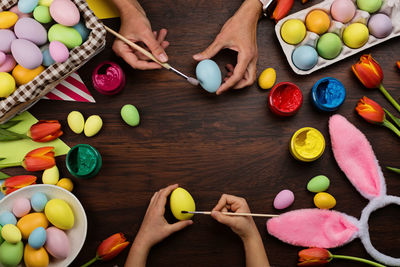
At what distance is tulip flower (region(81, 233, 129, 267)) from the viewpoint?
88 cm

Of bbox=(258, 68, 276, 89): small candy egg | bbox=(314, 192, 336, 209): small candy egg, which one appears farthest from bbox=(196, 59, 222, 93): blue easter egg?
bbox=(314, 192, 336, 209): small candy egg

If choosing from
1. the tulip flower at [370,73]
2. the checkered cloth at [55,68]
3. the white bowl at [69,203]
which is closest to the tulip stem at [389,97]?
the tulip flower at [370,73]

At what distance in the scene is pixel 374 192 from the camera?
0.92m

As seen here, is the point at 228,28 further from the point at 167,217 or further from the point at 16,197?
the point at 16,197

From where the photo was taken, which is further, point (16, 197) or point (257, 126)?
point (257, 126)

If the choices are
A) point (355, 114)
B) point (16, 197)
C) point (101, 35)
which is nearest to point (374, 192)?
point (355, 114)

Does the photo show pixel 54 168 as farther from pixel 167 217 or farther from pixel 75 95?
pixel 167 217

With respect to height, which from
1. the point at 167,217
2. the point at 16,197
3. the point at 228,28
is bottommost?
the point at 167,217

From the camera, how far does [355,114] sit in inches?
38.0

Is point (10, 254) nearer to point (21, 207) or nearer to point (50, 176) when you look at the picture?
point (21, 207)

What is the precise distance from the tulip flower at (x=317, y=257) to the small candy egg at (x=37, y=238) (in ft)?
2.31

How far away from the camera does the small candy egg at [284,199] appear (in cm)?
91

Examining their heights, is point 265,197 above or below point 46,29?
below

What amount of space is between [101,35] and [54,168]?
41 cm
